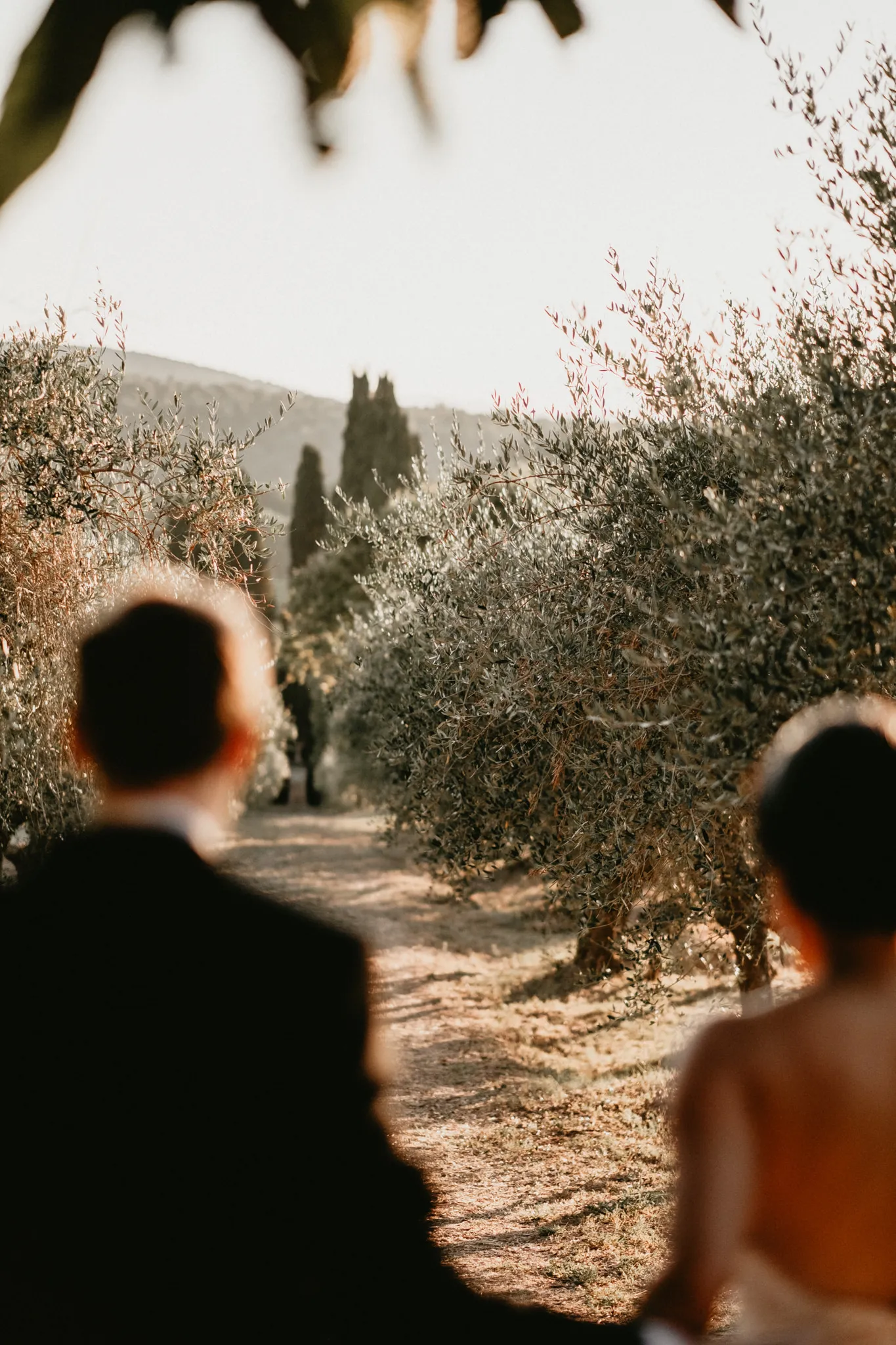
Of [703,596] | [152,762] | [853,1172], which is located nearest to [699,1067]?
[853,1172]

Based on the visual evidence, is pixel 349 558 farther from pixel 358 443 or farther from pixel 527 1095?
pixel 527 1095

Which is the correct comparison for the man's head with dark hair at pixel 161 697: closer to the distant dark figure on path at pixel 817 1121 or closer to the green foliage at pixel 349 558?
the distant dark figure on path at pixel 817 1121

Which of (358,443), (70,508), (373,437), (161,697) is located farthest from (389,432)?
(161,697)

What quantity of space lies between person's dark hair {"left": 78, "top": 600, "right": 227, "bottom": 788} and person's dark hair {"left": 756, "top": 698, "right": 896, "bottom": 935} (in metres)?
1.04

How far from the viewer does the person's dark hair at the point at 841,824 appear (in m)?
1.84

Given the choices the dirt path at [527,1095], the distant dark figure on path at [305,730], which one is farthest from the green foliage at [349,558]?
the dirt path at [527,1095]

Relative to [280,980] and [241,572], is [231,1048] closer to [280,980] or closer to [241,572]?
[280,980]

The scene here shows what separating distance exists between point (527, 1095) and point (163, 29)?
1234 cm

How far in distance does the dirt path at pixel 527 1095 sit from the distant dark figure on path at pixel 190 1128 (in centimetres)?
18

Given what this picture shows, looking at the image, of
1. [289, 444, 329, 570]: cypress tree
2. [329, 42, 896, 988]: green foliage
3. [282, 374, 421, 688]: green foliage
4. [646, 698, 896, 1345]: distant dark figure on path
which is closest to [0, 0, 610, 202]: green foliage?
[646, 698, 896, 1345]: distant dark figure on path

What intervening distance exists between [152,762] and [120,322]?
880cm

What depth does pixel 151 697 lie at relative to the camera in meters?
1.86

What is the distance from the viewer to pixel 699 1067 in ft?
5.67

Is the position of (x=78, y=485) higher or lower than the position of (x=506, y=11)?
higher
